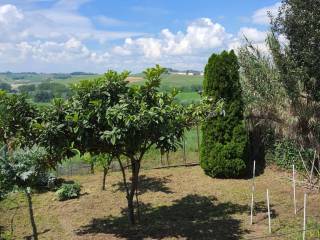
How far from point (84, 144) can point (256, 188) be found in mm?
6243

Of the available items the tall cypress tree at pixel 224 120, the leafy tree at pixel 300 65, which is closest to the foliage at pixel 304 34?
the leafy tree at pixel 300 65

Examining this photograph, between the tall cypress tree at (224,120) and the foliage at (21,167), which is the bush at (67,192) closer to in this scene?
the tall cypress tree at (224,120)

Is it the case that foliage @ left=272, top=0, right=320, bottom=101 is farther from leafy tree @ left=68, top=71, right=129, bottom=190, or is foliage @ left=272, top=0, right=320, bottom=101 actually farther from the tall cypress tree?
leafy tree @ left=68, top=71, right=129, bottom=190

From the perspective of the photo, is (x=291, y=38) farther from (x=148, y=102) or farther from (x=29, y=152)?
(x=29, y=152)

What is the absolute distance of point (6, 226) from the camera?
11.5 meters

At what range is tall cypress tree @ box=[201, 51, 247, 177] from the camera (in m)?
14.8

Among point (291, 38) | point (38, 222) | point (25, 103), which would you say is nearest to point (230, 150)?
point (291, 38)

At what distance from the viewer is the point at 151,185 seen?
14.2 meters

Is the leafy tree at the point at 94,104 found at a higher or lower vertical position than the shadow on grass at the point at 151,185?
higher

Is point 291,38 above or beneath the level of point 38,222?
above

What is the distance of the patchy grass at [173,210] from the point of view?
10.0 meters

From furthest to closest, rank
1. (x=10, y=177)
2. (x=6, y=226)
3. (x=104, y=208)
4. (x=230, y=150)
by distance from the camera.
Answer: (x=230, y=150)
(x=104, y=208)
(x=6, y=226)
(x=10, y=177)

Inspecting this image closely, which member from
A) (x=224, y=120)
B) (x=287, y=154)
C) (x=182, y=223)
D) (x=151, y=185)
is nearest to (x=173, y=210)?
(x=182, y=223)

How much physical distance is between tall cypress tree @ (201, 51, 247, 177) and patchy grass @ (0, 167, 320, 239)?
2.38 ft
